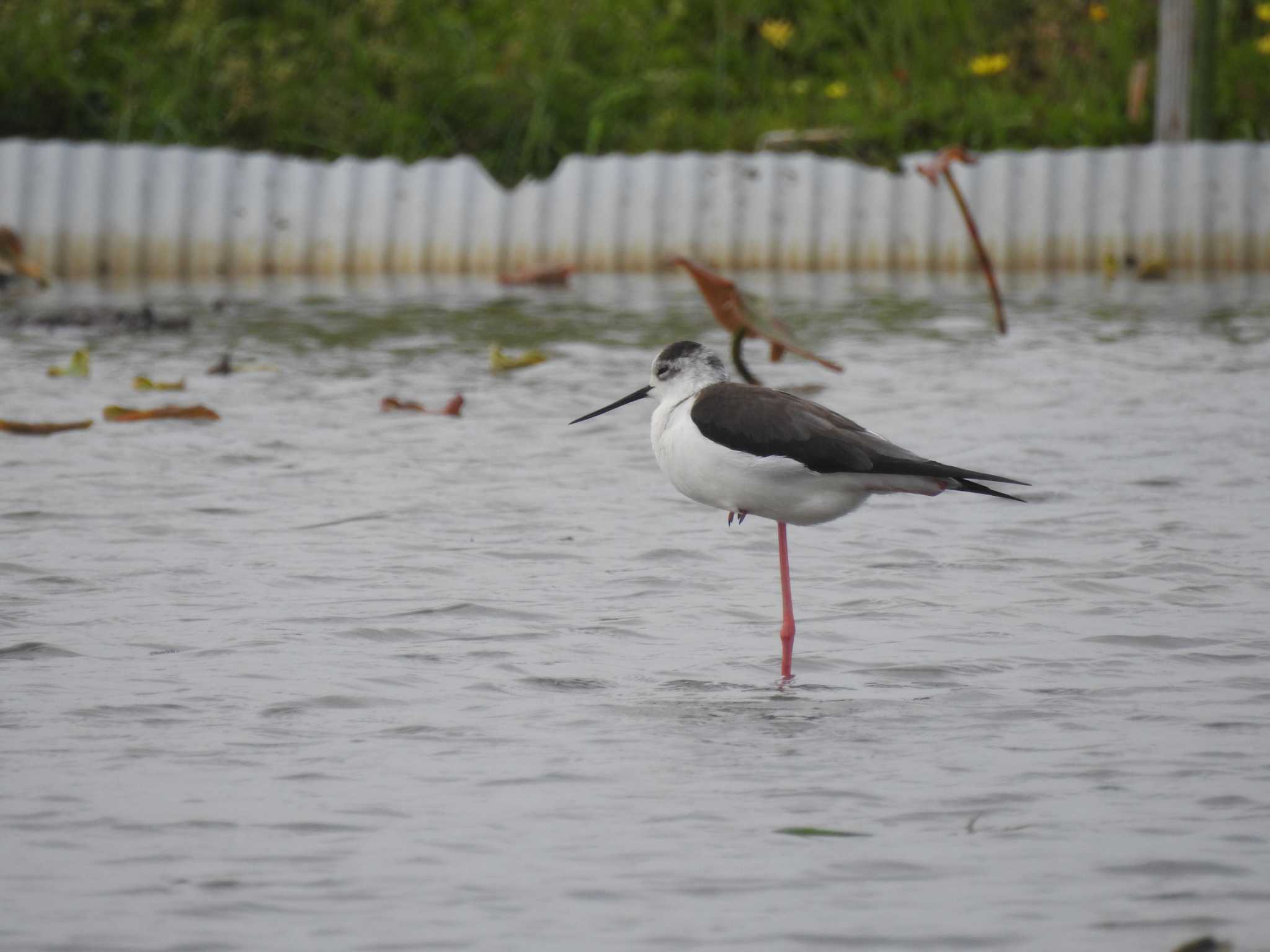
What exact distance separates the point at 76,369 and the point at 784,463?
5.56 metres

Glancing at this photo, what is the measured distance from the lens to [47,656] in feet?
14.9

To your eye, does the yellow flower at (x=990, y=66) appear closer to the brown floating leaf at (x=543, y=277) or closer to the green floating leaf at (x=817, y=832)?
the brown floating leaf at (x=543, y=277)

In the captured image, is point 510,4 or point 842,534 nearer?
point 842,534

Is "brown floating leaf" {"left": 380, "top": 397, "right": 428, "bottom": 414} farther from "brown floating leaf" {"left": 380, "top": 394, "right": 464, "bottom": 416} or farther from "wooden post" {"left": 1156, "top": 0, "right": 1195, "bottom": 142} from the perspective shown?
"wooden post" {"left": 1156, "top": 0, "right": 1195, "bottom": 142}

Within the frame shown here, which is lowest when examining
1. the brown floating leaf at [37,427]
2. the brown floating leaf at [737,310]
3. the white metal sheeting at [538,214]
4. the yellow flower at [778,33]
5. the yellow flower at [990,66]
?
the brown floating leaf at [37,427]

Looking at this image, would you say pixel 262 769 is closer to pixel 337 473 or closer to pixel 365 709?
pixel 365 709

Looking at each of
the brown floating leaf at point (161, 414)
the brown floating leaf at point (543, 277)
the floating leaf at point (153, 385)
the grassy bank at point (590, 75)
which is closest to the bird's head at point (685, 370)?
the brown floating leaf at point (161, 414)

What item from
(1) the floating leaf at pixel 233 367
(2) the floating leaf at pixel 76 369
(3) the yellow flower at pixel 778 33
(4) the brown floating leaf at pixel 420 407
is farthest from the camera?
(3) the yellow flower at pixel 778 33

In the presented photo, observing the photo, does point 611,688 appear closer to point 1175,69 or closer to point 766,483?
point 766,483

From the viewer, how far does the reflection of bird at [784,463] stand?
4562 millimetres

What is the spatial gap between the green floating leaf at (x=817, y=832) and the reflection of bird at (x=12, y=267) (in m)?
11.3

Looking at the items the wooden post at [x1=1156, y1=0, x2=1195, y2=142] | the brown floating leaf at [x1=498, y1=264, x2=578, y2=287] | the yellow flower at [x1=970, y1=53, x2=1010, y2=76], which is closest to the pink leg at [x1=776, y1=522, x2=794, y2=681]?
the brown floating leaf at [x1=498, y1=264, x2=578, y2=287]

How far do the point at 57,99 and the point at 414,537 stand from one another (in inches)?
467

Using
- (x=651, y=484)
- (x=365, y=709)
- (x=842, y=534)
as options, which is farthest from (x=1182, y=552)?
(x=365, y=709)
